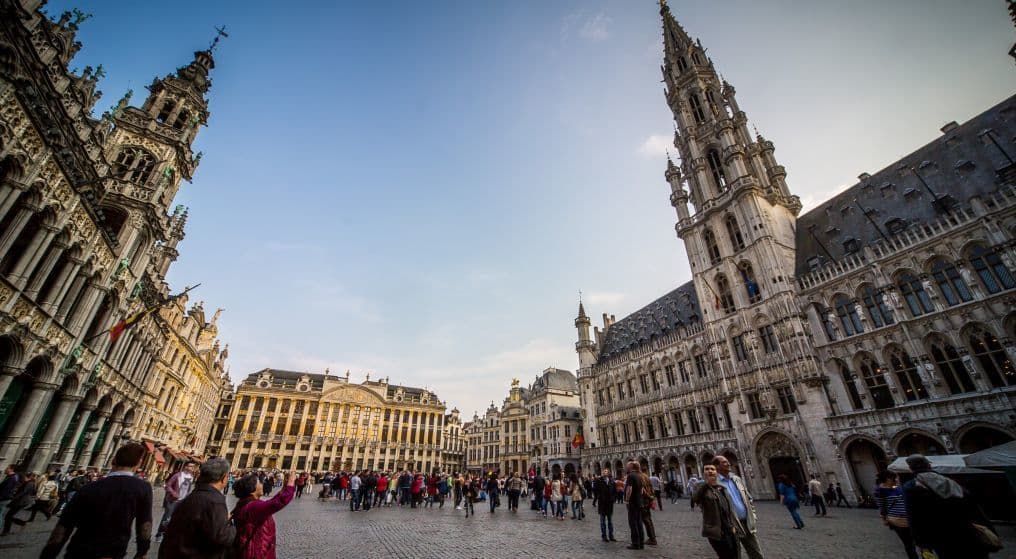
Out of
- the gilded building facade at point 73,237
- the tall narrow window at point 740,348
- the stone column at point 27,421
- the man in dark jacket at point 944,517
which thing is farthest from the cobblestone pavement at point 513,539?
the tall narrow window at point 740,348

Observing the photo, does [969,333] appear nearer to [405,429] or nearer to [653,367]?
[653,367]

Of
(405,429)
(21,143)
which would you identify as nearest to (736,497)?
(21,143)

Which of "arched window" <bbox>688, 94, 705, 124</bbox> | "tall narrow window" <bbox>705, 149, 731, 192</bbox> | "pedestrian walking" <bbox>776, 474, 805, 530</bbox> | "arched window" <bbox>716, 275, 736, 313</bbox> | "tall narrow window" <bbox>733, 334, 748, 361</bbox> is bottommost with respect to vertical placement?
"pedestrian walking" <bbox>776, 474, 805, 530</bbox>

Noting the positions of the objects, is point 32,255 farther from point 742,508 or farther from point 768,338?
point 768,338

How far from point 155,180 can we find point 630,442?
41.5 m

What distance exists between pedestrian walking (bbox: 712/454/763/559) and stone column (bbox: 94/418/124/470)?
28300 millimetres

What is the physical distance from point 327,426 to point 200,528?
74.7 meters

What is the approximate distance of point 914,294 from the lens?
75.3 ft

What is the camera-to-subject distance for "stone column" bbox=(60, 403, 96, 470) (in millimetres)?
17172

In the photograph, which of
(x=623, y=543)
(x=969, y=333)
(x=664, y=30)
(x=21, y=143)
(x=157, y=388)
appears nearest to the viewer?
(x=623, y=543)

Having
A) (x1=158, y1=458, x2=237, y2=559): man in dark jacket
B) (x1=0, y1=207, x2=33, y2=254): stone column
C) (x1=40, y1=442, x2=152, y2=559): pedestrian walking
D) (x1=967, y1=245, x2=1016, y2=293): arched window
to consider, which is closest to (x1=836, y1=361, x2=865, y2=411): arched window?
(x1=967, y1=245, x2=1016, y2=293): arched window

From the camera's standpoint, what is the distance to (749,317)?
3066 centimetres

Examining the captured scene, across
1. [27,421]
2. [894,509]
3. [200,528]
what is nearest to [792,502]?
[894,509]

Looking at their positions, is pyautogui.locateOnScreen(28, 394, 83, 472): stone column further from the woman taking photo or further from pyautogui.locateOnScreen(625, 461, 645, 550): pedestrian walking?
the woman taking photo
